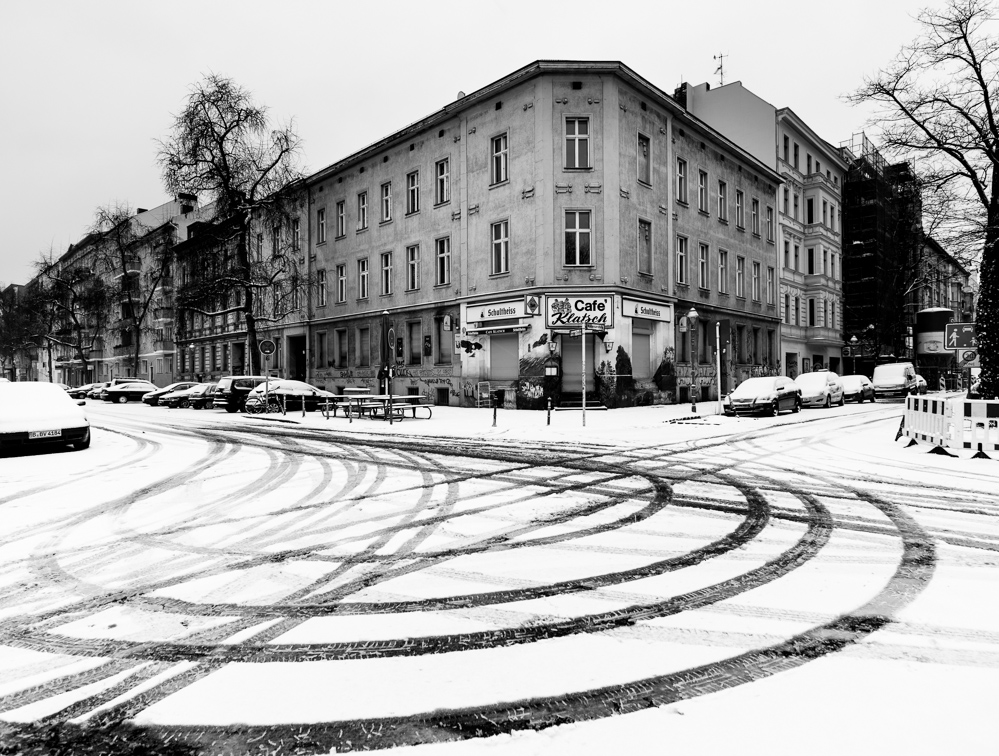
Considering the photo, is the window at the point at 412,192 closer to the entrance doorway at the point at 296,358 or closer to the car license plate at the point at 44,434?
the entrance doorway at the point at 296,358

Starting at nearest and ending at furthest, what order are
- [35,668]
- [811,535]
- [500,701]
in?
[500,701] < [35,668] < [811,535]

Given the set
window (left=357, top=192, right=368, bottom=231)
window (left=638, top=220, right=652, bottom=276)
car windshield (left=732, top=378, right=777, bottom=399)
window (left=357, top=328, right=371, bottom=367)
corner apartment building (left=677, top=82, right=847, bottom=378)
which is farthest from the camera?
corner apartment building (left=677, top=82, right=847, bottom=378)

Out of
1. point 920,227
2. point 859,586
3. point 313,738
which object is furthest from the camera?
point 920,227

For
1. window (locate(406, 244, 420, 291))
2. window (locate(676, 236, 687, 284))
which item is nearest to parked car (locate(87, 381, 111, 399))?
window (locate(406, 244, 420, 291))

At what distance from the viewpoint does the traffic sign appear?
15414mm

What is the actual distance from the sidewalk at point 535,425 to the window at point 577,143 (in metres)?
10.5

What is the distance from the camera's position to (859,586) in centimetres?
417

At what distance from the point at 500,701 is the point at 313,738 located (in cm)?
80

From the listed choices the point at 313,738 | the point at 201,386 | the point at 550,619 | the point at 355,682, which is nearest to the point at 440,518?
the point at 550,619

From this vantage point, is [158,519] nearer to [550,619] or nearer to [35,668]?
[35,668]

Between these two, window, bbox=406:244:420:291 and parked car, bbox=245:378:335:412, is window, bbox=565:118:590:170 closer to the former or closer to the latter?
window, bbox=406:244:420:291

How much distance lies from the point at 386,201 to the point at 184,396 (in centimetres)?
1561

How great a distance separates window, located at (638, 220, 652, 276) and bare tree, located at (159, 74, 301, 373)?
19.3 metres

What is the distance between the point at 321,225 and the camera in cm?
3772
